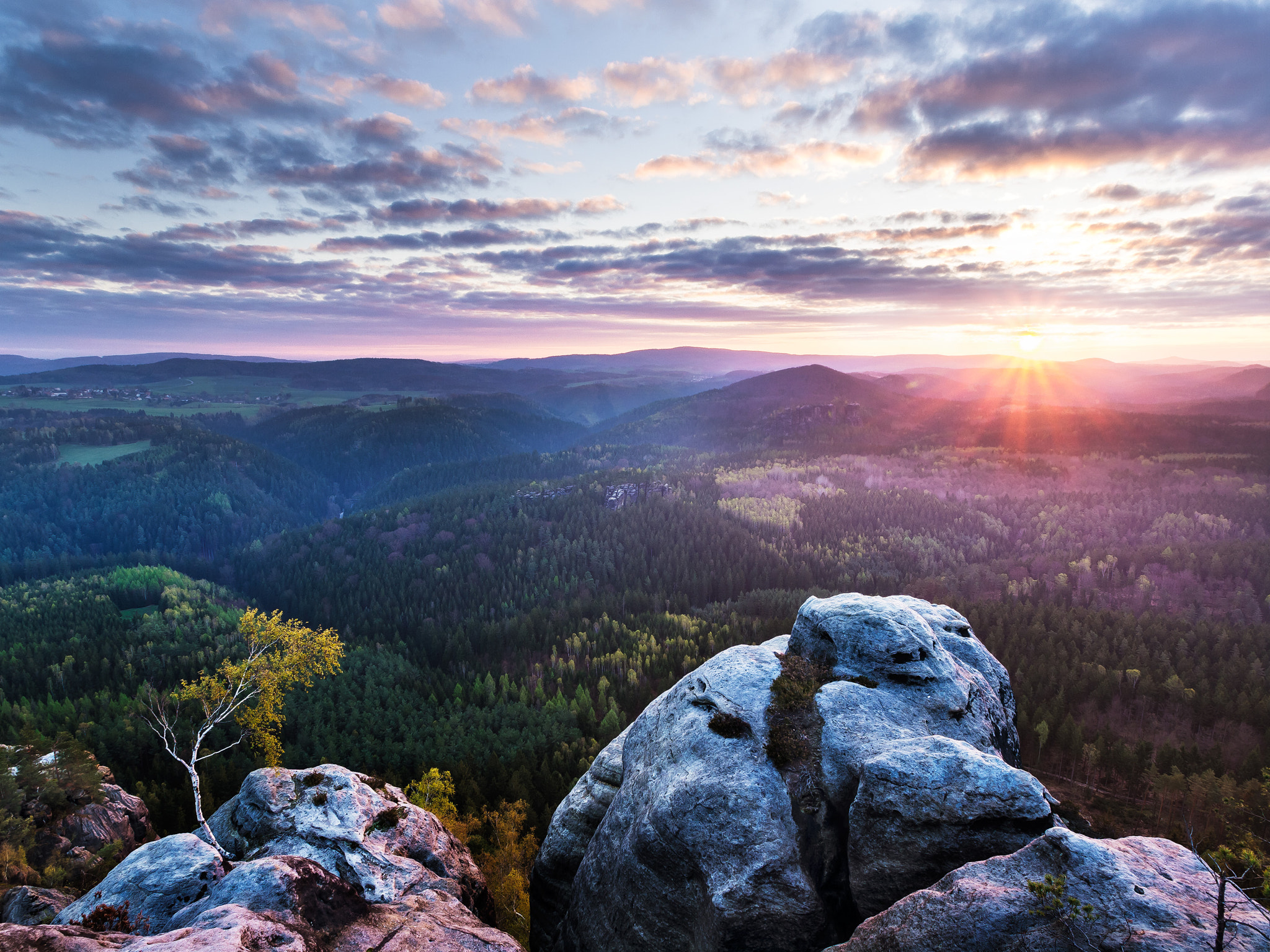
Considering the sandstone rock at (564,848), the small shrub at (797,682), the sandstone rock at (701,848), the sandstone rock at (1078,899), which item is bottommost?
the sandstone rock at (564,848)

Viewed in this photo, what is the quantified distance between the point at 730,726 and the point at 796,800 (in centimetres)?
515

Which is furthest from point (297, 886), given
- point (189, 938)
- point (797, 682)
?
point (797, 682)

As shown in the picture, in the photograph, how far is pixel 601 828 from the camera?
35.7 m

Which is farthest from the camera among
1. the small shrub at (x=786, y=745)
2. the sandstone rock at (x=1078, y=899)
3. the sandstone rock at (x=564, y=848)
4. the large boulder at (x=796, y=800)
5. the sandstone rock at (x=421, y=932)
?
the sandstone rock at (x=564, y=848)

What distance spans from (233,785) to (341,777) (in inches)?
3130

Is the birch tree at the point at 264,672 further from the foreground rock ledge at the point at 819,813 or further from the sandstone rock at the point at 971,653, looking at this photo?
the sandstone rock at the point at 971,653

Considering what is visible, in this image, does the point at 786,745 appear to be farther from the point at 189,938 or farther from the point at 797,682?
the point at 189,938

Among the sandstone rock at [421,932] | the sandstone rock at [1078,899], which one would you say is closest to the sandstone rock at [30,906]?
the sandstone rock at [421,932]

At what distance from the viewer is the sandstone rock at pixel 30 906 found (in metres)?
29.9

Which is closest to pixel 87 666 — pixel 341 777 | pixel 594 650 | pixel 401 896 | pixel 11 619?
pixel 11 619

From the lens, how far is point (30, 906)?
30500 mm

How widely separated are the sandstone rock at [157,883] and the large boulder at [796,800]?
67.2 feet

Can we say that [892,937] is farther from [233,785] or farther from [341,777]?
[233,785]

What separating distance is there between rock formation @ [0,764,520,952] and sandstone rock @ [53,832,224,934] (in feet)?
0.20
